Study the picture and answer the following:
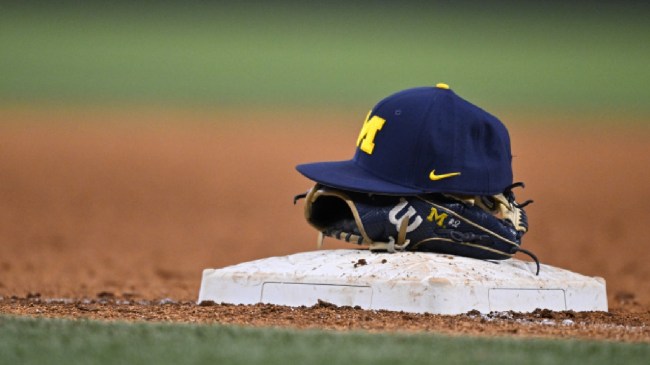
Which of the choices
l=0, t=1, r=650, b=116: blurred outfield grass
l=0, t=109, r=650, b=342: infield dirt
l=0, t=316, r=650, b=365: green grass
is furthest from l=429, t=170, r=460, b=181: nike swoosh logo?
l=0, t=1, r=650, b=116: blurred outfield grass

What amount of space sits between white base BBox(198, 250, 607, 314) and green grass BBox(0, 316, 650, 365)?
2.23 ft

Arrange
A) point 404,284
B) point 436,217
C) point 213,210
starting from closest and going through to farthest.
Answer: point 404,284, point 436,217, point 213,210

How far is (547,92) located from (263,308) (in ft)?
59.2

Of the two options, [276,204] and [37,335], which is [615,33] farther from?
[37,335]

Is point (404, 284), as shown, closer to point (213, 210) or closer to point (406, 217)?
point (406, 217)

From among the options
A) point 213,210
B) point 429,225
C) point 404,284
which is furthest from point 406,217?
point 213,210

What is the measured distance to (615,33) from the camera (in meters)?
24.7

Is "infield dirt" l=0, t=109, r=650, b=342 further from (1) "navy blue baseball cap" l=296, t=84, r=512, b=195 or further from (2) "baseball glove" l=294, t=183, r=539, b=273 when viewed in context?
A: (1) "navy blue baseball cap" l=296, t=84, r=512, b=195

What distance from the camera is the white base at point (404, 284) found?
437 cm

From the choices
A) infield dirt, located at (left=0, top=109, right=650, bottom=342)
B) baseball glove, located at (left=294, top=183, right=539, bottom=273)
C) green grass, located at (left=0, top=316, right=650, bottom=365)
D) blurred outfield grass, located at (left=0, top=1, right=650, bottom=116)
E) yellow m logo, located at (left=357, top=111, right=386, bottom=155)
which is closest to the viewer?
green grass, located at (left=0, top=316, right=650, bottom=365)

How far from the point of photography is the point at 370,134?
4.96 meters

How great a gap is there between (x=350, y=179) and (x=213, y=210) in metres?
7.80

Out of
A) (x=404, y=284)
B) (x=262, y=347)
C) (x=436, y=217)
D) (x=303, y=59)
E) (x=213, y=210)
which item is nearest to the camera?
(x=262, y=347)

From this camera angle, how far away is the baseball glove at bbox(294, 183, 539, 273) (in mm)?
4750
